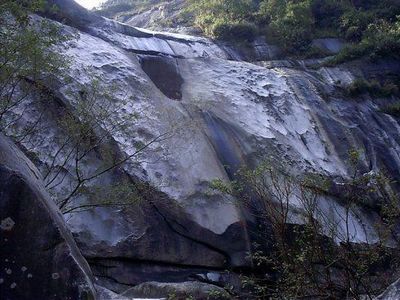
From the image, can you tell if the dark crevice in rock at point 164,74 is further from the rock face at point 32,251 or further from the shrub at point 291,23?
the rock face at point 32,251

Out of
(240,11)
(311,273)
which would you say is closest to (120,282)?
(311,273)

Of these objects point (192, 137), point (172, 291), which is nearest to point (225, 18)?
point (192, 137)

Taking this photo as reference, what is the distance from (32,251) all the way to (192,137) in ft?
32.1

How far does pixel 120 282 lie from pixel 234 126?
5.83 metres

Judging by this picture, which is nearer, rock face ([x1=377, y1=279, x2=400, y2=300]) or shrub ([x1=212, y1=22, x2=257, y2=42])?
rock face ([x1=377, y1=279, x2=400, y2=300])

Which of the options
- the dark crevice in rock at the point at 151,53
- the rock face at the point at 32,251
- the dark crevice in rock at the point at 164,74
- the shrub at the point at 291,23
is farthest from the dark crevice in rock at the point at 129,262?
the shrub at the point at 291,23

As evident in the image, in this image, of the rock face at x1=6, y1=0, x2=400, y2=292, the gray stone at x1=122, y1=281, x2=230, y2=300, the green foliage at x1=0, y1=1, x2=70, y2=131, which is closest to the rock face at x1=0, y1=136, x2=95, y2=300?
the green foliage at x1=0, y1=1, x2=70, y2=131

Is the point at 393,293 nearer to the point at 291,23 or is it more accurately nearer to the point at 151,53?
the point at 151,53

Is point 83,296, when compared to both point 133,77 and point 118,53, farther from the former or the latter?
point 118,53

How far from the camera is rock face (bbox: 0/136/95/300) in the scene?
479 centimetres

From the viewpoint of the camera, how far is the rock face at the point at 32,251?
479cm

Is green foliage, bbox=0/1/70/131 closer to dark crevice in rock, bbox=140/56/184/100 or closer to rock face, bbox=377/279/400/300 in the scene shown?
dark crevice in rock, bbox=140/56/184/100

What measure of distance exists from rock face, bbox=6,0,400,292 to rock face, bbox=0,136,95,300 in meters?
6.69

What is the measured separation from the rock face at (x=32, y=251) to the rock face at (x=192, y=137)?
6.69 meters
